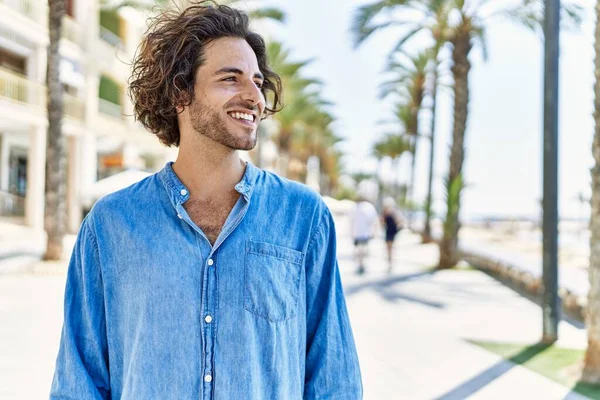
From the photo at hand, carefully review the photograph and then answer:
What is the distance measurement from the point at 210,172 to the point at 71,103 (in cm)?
2552

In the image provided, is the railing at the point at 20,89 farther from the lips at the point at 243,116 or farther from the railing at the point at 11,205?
the lips at the point at 243,116

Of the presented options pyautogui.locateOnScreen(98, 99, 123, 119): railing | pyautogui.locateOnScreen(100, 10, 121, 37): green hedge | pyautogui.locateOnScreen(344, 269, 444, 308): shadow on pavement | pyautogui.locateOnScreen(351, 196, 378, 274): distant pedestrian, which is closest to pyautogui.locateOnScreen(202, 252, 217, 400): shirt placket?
pyautogui.locateOnScreen(344, 269, 444, 308): shadow on pavement

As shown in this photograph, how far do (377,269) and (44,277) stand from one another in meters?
7.83

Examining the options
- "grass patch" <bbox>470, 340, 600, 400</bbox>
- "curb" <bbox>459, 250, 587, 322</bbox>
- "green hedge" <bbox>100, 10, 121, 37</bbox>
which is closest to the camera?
"grass patch" <bbox>470, 340, 600, 400</bbox>

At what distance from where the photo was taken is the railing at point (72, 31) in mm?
25375

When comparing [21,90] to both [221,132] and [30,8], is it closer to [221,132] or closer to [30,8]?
[30,8]

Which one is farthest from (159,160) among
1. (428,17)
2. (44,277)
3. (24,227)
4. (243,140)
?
(243,140)

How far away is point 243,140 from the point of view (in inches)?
76.0

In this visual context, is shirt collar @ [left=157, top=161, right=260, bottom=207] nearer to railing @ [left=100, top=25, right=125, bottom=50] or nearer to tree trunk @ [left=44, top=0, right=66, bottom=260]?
tree trunk @ [left=44, top=0, right=66, bottom=260]

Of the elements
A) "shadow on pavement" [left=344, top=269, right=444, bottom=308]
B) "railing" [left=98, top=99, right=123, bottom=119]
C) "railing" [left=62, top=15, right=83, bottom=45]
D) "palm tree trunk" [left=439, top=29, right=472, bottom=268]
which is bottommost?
"shadow on pavement" [left=344, top=269, right=444, bottom=308]

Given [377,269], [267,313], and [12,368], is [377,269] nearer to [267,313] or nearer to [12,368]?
[12,368]

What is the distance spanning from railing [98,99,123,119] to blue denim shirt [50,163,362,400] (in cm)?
2919

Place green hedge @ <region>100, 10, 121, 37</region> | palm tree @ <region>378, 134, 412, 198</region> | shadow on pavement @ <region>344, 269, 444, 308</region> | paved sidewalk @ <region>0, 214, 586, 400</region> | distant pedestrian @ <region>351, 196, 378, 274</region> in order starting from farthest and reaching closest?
palm tree @ <region>378, 134, 412, 198</region> → green hedge @ <region>100, 10, 121, 37</region> → distant pedestrian @ <region>351, 196, 378, 274</region> → shadow on pavement @ <region>344, 269, 444, 308</region> → paved sidewalk @ <region>0, 214, 586, 400</region>

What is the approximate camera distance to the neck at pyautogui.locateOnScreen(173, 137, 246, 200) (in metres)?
1.96
